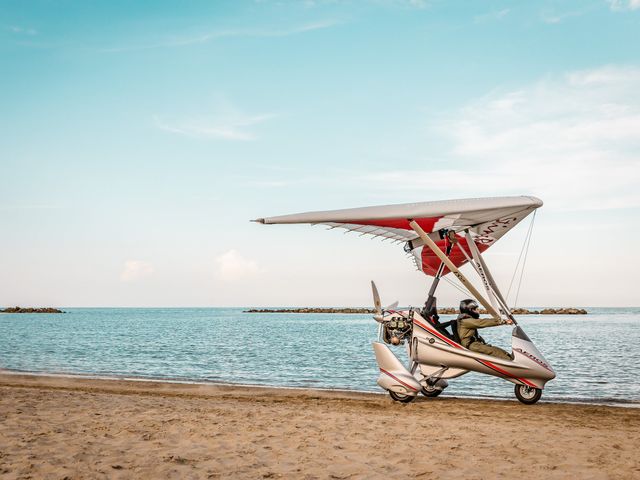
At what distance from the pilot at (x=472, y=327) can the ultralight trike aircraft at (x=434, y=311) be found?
154mm

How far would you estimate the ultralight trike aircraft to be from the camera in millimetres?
12234

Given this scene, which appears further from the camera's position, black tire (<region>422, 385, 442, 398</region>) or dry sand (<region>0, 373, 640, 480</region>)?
black tire (<region>422, 385, 442, 398</region>)

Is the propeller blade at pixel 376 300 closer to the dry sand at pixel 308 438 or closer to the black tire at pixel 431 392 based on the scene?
the dry sand at pixel 308 438

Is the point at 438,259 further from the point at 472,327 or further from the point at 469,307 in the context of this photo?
the point at 472,327

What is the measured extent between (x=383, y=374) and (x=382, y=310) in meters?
1.52

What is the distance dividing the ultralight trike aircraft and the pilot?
→ 0.51 feet

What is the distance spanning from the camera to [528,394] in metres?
12.9

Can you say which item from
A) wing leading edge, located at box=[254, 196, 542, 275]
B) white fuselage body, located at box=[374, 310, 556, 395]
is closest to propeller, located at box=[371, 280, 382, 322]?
white fuselage body, located at box=[374, 310, 556, 395]

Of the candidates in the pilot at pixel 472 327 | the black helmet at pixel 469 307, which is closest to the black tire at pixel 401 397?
the pilot at pixel 472 327

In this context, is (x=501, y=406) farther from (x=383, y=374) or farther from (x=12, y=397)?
(x=12, y=397)

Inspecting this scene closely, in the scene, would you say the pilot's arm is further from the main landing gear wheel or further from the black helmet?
the main landing gear wheel

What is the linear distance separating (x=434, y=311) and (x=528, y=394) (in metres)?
2.75

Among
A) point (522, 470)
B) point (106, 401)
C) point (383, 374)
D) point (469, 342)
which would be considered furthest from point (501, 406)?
point (106, 401)

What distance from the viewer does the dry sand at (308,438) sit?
279 inches
